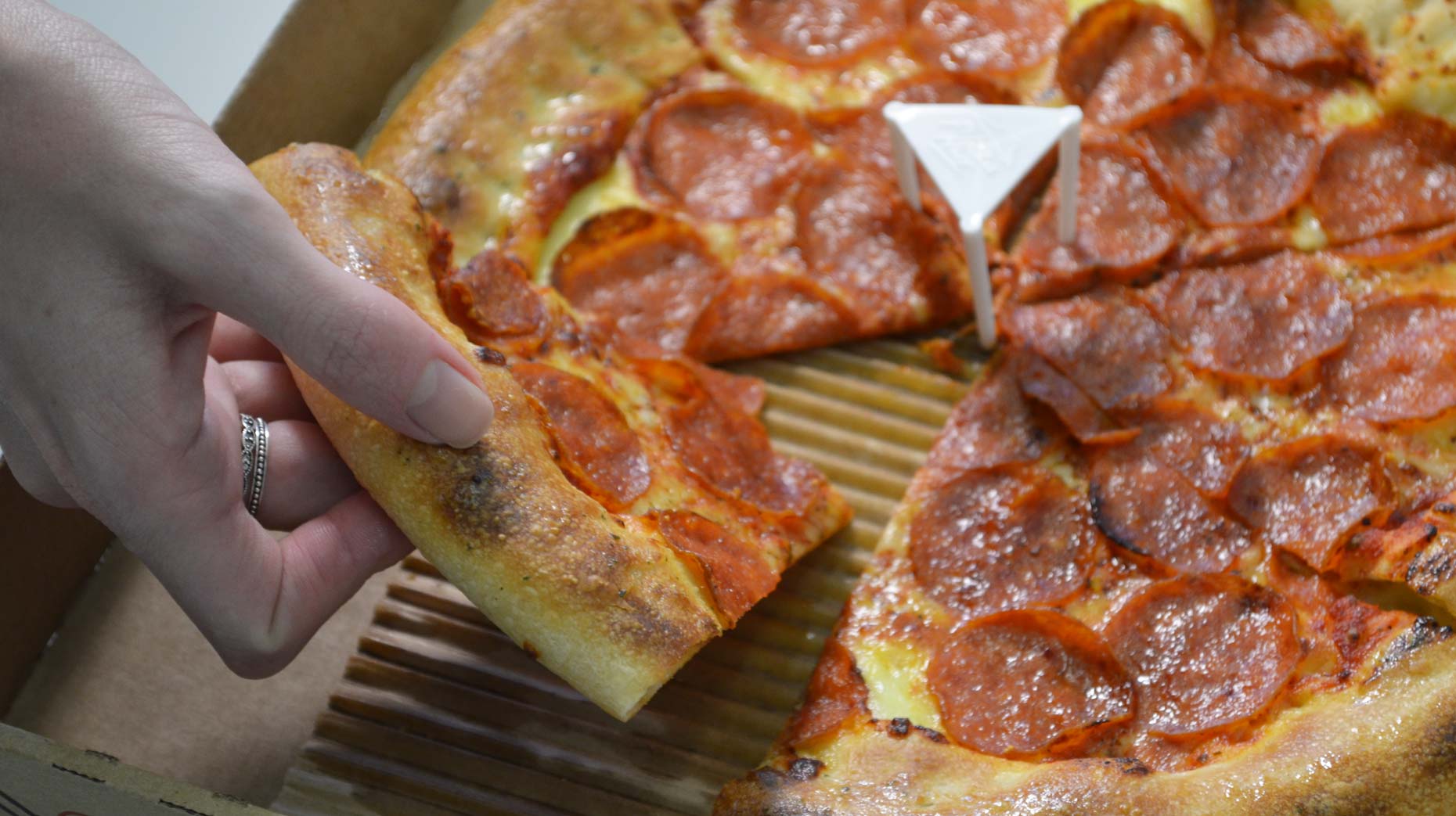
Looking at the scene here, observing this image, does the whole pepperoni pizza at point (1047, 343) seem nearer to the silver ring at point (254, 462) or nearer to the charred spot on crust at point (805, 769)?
the charred spot on crust at point (805, 769)

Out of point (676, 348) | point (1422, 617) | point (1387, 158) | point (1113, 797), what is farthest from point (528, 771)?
point (1387, 158)

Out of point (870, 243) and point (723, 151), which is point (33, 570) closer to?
point (723, 151)

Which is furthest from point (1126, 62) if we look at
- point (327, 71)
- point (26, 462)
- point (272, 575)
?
point (26, 462)

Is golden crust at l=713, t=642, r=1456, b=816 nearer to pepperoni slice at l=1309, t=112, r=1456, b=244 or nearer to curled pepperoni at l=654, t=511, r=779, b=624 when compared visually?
curled pepperoni at l=654, t=511, r=779, b=624

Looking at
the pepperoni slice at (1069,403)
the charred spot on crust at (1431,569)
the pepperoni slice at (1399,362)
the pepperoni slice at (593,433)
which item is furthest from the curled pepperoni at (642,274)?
the charred spot on crust at (1431,569)

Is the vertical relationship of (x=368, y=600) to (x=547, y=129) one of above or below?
below

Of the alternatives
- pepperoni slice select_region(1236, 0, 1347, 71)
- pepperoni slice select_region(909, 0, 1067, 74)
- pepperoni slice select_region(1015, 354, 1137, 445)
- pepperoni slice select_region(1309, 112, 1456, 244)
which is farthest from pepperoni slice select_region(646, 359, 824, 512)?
pepperoni slice select_region(1236, 0, 1347, 71)

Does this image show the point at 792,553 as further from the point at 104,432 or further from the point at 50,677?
the point at 50,677
